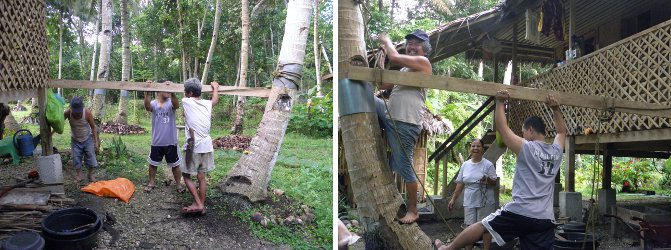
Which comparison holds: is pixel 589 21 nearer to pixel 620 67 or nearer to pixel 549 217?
pixel 620 67

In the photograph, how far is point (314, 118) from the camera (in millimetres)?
6008

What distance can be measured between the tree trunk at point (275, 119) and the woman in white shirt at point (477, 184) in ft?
5.35

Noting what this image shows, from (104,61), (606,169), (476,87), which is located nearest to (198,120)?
(476,87)

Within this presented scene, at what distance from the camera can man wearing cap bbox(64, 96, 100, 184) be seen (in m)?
4.39

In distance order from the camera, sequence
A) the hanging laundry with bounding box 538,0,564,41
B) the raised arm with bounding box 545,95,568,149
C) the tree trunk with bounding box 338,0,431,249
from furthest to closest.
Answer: the hanging laundry with bounding box 538,0,564,41
the raised arm with bounding box 545,95,568,149
the tree trunk with bounding box 338,0,431,249

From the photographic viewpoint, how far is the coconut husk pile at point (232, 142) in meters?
6.63

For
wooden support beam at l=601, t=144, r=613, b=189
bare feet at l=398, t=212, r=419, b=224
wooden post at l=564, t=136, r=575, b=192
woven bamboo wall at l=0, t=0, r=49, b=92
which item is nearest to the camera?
bare feet at l=398, t=212, r=419, b=224

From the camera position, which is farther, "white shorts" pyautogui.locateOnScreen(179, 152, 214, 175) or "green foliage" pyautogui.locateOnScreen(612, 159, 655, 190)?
"green foliage" pyautogui.locateOnScreen(612, 159, 655, 190)

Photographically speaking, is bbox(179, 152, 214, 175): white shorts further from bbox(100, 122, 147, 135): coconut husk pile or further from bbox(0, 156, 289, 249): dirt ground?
bbox(100, 122, 147, 135): coconut husk pile

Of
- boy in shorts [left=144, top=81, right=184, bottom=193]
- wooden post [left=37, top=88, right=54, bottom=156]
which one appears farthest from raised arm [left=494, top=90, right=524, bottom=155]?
wooden post [left=37, top=88, right=54, bottom=156]

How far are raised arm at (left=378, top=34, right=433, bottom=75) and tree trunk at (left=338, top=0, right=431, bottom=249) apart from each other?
0.27 meters

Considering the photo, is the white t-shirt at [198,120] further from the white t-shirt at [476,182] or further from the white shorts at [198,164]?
the white t-shirt at [476,182]

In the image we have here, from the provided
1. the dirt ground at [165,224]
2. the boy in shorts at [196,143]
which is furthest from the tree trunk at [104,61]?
the boy in shorts at [196,143]

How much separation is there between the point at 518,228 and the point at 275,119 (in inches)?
86.9
